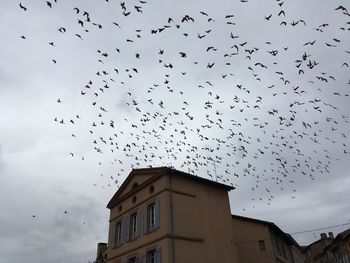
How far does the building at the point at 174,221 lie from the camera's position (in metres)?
20.0

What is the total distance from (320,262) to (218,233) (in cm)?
4357

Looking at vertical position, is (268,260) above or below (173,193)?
below

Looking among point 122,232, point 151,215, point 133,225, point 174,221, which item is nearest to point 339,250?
point 133,225

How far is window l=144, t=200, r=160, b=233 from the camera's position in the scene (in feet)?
69.1

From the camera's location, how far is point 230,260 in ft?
70.2

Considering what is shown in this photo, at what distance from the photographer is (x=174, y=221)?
20.3 metres

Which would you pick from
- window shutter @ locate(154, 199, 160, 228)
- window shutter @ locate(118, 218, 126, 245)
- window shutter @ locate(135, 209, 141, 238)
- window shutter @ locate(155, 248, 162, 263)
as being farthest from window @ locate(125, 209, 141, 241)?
window shutter @ locate(155, 248, 162, 263)

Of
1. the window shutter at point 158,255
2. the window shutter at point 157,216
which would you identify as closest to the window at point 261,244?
the window shutter at point 157,216

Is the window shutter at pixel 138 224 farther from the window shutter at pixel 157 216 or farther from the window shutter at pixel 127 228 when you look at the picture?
the window shutter at pixel 157 216

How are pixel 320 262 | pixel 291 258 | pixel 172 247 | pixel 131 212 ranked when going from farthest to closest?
pixel 320 262 < pixel 291 258 < pixel 131 212 < pixel 172 247

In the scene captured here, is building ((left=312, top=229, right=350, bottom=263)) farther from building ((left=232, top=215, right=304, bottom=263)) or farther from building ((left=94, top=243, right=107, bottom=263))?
building ((left=94, top=243, right=107, bottom=263))

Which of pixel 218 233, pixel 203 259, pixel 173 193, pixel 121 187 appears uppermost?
pixel 121 187

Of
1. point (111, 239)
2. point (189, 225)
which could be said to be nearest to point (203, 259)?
point (189, 225)

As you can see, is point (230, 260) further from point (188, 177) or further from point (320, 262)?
point (320, 262)
